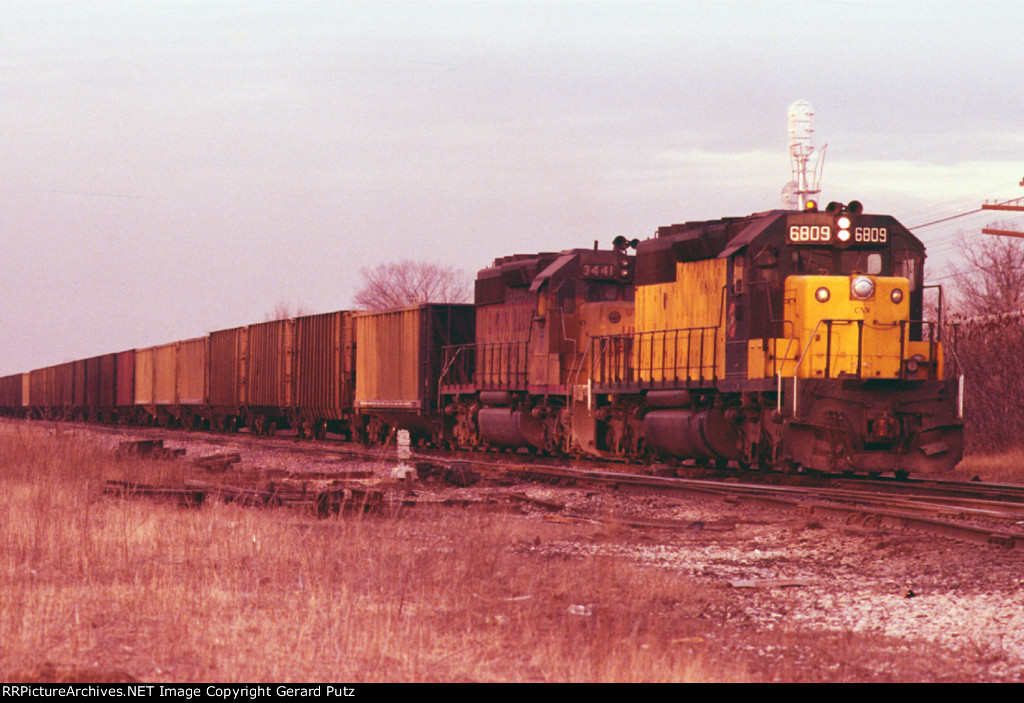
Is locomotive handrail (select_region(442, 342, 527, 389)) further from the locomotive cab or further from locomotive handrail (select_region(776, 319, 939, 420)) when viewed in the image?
locomotive handrail (select_region(776, 319, 939, 420))

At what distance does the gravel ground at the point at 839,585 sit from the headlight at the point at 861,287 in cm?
368

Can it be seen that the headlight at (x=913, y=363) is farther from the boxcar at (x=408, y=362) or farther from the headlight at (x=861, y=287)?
the boxcar at (x=408, y=362)

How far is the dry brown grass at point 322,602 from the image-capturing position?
6262 mm

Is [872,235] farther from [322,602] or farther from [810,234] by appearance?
[322,602]

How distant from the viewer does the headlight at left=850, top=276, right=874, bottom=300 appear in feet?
51.1

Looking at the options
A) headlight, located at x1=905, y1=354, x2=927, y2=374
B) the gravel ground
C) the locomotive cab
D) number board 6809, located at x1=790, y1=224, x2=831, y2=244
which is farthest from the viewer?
the locomotive cab

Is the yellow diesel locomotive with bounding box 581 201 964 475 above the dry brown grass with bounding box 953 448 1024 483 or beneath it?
above

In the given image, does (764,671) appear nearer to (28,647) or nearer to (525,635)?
(525,635)

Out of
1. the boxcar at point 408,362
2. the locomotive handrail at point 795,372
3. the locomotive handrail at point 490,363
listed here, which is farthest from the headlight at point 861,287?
the boxcar at point 408,362

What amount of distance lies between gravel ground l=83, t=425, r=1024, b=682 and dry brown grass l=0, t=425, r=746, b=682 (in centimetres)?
44

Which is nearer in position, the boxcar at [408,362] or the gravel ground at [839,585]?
the gravel ground at [839,585]

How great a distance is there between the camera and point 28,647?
6.26 metres

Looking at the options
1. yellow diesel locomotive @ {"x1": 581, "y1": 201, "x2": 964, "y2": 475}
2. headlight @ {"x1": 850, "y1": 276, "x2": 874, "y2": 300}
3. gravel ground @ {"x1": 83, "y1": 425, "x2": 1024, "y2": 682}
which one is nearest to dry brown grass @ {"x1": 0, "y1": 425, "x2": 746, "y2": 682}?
gravel ground @ {"x1": 83, "y1": 425, "x2": 1024, "y2": 682}
